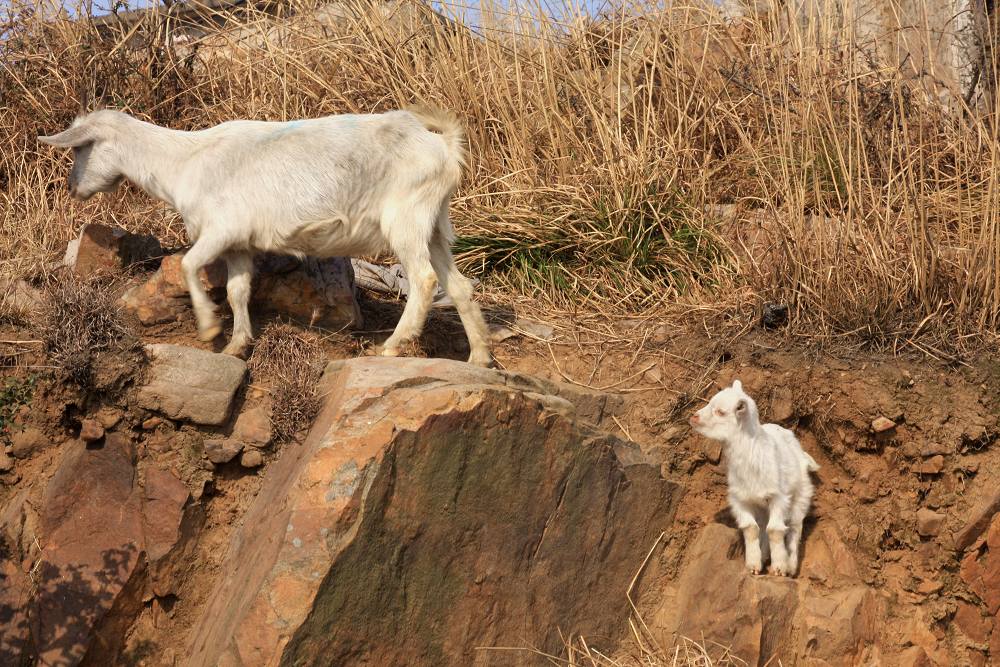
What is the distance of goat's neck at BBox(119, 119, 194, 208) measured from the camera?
546cm

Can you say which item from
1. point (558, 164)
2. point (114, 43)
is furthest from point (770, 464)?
point (114, 43)

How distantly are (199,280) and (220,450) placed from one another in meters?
0.92

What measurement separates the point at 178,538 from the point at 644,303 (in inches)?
127

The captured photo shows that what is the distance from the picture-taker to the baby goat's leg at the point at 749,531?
5.08 metres

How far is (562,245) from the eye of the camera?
6875 millimetres

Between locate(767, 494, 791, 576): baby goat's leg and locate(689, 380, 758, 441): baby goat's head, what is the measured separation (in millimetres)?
397

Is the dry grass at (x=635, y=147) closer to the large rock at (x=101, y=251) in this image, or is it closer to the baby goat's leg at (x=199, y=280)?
the large rock at (x=101, y=251)

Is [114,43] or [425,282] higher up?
[114,43]

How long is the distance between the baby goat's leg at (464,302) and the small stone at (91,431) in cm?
188

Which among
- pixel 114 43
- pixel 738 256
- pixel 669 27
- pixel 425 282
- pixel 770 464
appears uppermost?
pixel 114 43

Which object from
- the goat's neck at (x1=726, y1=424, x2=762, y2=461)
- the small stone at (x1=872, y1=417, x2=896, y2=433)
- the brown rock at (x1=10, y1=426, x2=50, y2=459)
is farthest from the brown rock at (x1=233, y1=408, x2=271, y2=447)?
the small stone at (x1=872, y1=417, x2=896, y2=433)

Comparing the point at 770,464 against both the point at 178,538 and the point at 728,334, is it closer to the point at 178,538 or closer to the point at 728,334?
the point at 728,334

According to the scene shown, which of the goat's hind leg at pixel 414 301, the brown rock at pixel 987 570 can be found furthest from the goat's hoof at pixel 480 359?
the brown rock at pixel 987 570

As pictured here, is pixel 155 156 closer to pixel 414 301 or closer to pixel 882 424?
pixel 414 301
